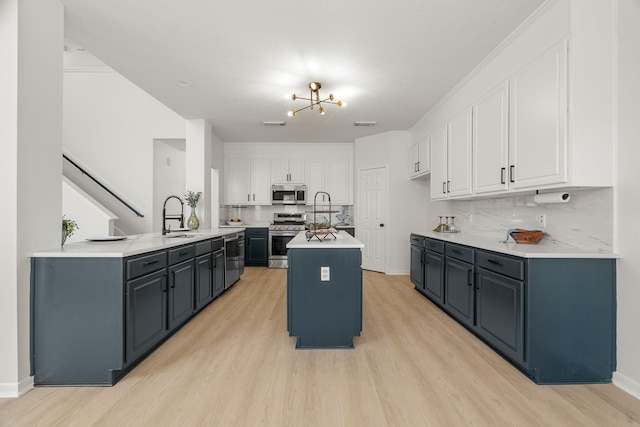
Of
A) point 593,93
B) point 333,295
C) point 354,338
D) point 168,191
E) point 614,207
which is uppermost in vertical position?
point 593,93

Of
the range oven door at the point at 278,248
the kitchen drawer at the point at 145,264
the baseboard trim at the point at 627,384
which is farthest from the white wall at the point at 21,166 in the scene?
the range oven door at the point at 278,248

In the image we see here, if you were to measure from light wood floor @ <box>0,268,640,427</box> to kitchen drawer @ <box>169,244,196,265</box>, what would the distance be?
735 mm

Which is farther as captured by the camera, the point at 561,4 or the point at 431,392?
the point at 561,4

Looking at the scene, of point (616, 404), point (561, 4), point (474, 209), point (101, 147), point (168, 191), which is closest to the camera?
point (616, 404)

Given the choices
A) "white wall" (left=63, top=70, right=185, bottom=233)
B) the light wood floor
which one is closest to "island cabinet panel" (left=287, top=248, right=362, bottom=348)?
the light wood floor

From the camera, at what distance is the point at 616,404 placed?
1834mm

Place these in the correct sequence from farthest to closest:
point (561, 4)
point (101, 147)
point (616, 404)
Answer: point (101, 147) < point (561, 4) < point (616, 404)

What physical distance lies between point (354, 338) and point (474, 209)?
7.90 feet

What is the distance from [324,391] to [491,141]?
2666 mm

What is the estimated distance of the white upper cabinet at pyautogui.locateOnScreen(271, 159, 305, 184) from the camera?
21.6 ft

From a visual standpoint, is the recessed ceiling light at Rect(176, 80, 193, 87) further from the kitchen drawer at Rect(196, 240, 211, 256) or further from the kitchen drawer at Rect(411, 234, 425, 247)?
the kitchen drawer at Rect(411, 234, 425, 247)

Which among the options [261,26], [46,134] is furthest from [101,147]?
[261,26]

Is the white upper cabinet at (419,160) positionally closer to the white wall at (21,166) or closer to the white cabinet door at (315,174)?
the white cabinet door at (315,174)

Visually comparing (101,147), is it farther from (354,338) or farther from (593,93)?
(593,93)
